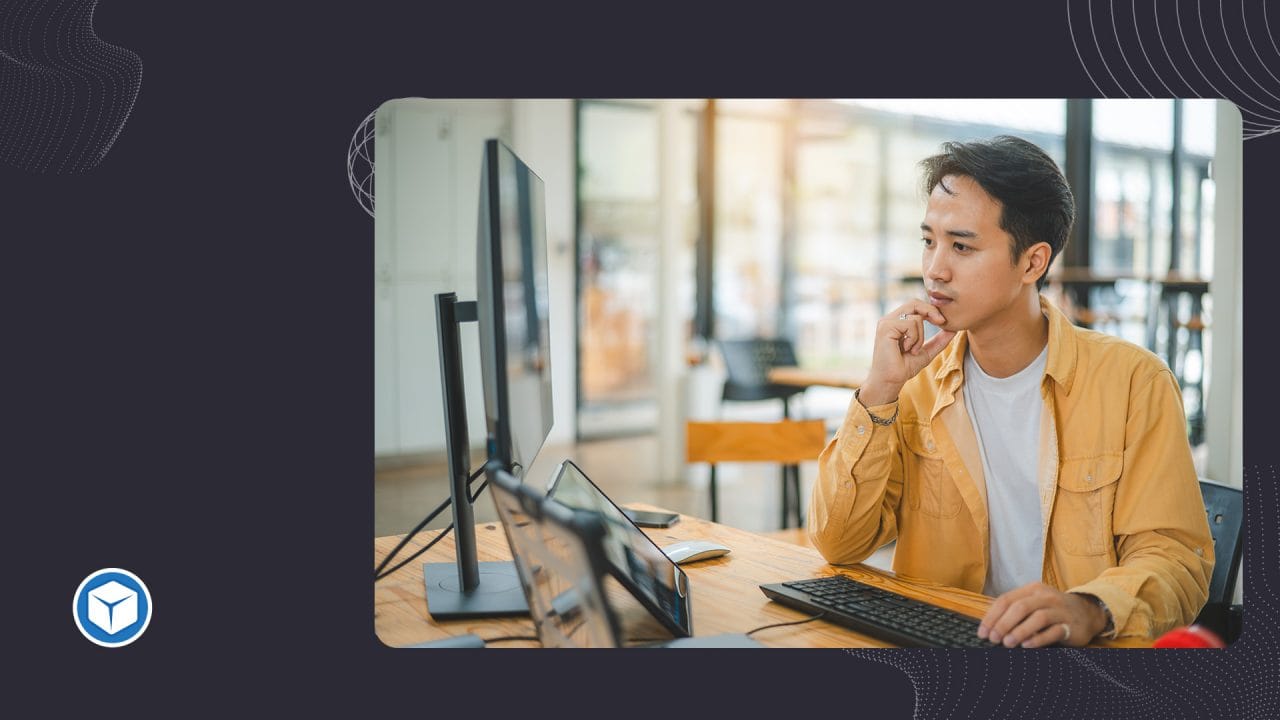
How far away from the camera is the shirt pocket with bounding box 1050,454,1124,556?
5.44 ft

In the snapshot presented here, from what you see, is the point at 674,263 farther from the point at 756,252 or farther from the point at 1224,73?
the point at 1224,73

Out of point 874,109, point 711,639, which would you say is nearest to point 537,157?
point 874,109

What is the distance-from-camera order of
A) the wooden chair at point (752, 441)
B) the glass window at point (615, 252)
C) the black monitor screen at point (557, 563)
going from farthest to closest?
the glass window at point (615, 252)
the wooden chair at point (752, 441)
the black monitor screen at point (557, 563)

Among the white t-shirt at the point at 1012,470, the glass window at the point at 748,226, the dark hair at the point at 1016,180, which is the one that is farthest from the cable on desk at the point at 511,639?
the glass window at the point at 748,226

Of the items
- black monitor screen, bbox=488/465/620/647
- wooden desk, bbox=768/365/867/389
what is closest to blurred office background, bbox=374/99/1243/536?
wooden desk, bbox=768/365/867/389

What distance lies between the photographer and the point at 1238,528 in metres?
1.78

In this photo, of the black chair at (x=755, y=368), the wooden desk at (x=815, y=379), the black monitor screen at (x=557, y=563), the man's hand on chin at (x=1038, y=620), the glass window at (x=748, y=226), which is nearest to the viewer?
the black monitor screen at (x=557, y=563)

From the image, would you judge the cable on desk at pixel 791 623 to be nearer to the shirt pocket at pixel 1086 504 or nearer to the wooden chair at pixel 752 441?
the shirt pocket at pixel 1086 504

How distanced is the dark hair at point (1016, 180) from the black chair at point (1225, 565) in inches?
19.8

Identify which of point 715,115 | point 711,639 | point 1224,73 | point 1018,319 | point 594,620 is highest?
point 715,115

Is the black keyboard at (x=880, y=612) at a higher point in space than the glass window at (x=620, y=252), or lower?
lower

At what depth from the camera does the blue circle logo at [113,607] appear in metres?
1.40

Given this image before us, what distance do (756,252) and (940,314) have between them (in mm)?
6428

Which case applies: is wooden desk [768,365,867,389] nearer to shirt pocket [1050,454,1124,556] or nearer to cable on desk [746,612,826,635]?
shirt pocket [1050,454,1124,556]
